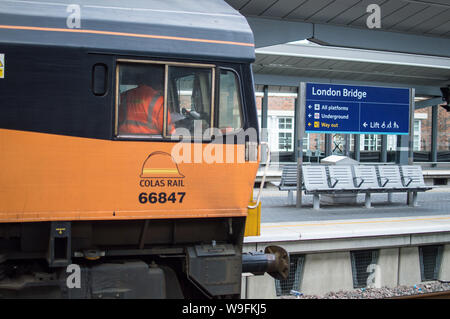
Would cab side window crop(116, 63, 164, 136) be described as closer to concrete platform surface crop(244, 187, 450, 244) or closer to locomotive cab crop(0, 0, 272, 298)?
locomotive cab crop(0, 0, 272, 298)

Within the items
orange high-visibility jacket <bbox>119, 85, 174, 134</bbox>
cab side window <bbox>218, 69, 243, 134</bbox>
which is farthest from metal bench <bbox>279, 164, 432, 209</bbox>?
orange high-visibility jacket <bbox>119, 85, 174, 134</bbox>

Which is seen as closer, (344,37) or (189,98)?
(189,98)

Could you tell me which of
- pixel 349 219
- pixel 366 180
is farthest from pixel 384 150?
pixel 349 219

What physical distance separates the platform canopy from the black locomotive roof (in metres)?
4.39

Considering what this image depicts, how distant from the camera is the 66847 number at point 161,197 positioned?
4.90 metres

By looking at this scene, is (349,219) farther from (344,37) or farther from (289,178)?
(344,37)

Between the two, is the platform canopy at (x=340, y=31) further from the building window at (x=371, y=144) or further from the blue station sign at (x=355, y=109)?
the building window at (x=371, y=144)

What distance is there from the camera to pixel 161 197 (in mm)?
4965

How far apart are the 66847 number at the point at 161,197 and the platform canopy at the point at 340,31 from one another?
18.0ft

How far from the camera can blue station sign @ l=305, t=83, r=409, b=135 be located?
11.6 m

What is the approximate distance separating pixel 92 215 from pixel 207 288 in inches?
55.4

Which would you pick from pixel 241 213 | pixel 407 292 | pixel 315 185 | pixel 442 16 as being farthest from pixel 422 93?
pixel 241 213

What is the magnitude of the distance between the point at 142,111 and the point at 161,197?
880mm
